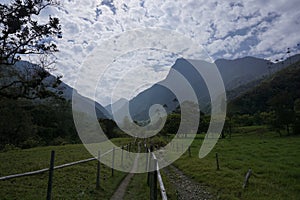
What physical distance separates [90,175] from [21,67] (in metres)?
8.03

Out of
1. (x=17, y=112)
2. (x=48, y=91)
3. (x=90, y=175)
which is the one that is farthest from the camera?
(x=17, y=112)

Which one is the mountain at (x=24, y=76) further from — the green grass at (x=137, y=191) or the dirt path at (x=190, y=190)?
the dirt path at (x=190, y=190)

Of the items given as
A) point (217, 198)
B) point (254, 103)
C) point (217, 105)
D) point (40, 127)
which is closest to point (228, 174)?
point (217, 198)

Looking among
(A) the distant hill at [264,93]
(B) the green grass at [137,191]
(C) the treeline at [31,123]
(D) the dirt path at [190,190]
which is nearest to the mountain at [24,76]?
(C) the treeline at [31,123]

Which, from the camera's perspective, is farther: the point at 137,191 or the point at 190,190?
the point at 190,190

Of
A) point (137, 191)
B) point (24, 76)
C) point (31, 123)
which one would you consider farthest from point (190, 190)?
point (31, 123)

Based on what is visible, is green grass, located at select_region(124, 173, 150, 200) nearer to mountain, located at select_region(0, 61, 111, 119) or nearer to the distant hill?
mountain, located at select_region(0, 61, 111, 119)

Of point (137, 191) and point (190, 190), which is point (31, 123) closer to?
point (137, 191)

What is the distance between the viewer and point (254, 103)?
11875 centimetres

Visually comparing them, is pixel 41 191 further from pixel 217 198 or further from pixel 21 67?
pixel 21 67

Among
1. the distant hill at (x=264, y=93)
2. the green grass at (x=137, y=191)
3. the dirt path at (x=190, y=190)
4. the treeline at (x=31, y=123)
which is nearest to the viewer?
the green grass at (x=137, y=191)

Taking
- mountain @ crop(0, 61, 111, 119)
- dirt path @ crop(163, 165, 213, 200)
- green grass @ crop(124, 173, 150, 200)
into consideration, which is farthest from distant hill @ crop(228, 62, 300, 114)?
green grass @ crop(124, 173, 150, 200)

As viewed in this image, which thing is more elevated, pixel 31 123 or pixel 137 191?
pixel 31 123

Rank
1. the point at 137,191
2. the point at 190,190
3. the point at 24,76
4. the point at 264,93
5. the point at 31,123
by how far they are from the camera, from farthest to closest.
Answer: the point at 264,93 < the point at 31,123 < the point at 24,76 < the point at 190,190 < the point at 137,191
